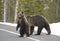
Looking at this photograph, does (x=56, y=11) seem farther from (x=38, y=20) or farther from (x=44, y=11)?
(x=38, y=20)

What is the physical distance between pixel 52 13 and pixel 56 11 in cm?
180

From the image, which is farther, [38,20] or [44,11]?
[44,11]

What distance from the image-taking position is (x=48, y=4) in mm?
38969

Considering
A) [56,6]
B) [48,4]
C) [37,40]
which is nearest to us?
[37,40]

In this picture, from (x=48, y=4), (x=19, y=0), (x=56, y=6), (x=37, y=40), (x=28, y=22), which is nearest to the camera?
(x=37, y=40)

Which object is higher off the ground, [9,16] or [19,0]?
[19,0]

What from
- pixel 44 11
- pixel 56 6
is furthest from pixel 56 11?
pixel 44 11

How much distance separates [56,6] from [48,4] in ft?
11.2

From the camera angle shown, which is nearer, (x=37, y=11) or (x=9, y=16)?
(x=37, y=11)

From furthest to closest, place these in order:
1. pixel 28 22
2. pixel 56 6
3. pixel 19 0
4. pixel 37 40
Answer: pixel 56 6 < pixel 19 0 < pixel 28 22 < pixel 37 40

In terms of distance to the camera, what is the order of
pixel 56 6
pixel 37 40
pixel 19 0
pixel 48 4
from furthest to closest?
pixel 56 6 < pixel 48 4 < pixel 19 0 < pixel 37 40

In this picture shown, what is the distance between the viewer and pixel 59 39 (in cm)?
1142

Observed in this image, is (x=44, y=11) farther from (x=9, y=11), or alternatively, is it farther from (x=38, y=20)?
(x=38, y=20)

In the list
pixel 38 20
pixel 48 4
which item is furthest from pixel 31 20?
pixel 48 4
